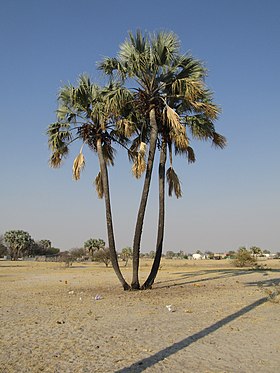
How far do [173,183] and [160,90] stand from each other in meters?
3.76

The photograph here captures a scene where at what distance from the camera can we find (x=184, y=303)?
40.3 feet

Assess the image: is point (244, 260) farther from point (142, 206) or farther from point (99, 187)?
point (142, 206)

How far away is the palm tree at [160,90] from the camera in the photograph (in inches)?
585

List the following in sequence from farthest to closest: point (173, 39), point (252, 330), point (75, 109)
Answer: point (75, 109) < point (173, 39) < point (252, 330)

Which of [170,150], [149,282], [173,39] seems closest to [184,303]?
[149,282]

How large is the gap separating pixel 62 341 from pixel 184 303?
18.8 feet

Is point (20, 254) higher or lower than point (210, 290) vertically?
higher

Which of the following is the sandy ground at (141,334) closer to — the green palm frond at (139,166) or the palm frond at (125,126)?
the green palm frond at (139,166)

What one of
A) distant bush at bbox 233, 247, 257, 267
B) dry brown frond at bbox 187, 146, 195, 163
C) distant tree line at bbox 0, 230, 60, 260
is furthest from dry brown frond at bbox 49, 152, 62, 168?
distant tree line at bbox 0, 230, 60, 260

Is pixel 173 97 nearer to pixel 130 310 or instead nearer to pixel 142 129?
pixel 142 129

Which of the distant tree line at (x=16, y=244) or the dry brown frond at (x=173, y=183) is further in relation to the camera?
the distant tree line at (x=16, y=244)

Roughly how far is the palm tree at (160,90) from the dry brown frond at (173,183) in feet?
2.05

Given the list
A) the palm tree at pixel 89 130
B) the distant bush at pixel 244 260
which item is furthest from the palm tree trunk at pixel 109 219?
the distant bush at pixel 244 260

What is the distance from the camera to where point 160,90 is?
623 inches
